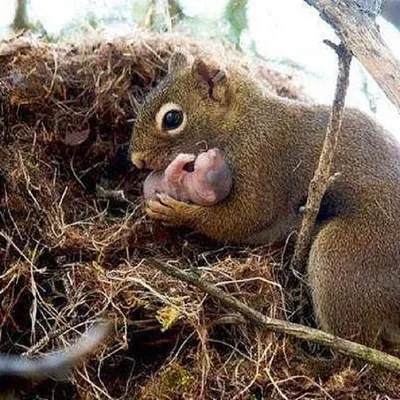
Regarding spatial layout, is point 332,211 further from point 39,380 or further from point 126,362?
point 39,380

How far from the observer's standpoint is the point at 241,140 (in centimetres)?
307

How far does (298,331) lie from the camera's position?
222 cm

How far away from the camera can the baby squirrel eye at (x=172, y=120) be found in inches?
122

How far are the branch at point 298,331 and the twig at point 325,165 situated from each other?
379 millimetres

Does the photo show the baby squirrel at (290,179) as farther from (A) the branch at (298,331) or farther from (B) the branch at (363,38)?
(B) the branch at (363,38)

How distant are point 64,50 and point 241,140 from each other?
2.39 ft

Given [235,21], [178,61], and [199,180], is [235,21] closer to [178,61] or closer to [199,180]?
[178,61]

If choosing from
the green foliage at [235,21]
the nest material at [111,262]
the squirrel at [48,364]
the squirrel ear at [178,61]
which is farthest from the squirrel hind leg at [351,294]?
the green foliage at [235,21]

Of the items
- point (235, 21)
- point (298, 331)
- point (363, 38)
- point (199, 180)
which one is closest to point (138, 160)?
point (199, 180)

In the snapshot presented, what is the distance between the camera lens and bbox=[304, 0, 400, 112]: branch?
70.3 inches

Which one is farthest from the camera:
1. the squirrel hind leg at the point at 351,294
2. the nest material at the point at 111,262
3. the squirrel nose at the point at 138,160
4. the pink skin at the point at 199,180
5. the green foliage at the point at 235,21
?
the green foliage at the point at 235,21

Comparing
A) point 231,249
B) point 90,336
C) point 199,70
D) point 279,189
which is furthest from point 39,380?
point 199,70

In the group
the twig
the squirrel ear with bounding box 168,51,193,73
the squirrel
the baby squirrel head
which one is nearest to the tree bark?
the twig

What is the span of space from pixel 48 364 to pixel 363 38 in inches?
45.7
